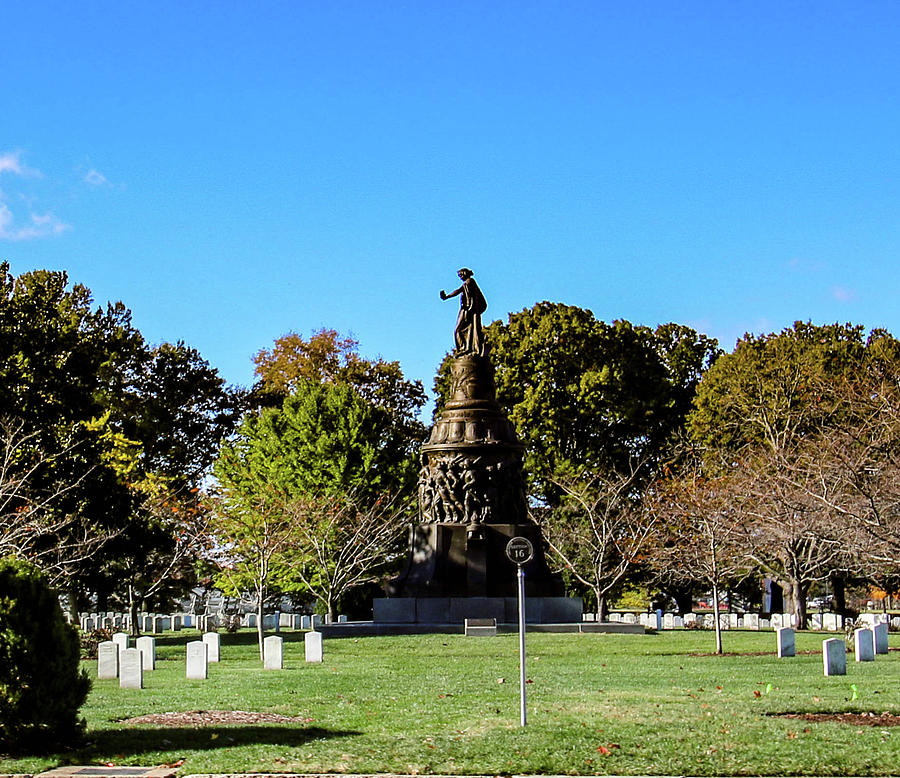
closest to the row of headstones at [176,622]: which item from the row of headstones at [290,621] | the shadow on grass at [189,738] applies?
the row of headstones at [290,621]

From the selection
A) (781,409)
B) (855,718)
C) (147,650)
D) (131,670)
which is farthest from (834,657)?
(781,409)

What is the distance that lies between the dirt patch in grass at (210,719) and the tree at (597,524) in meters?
32.9

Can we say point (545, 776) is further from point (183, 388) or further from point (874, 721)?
point (183, 388)

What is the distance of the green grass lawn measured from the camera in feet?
40.6

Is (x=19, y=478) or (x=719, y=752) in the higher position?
(x=19, y=478)

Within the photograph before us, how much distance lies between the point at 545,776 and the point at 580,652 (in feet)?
57.7

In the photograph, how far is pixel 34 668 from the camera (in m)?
12.6

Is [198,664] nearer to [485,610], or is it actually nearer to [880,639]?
[880,639]

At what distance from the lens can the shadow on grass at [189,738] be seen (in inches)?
519

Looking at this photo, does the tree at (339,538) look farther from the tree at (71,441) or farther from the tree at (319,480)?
the tree at (71,441)

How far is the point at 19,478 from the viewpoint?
36062mm

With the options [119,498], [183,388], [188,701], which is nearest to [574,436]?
[183,388]

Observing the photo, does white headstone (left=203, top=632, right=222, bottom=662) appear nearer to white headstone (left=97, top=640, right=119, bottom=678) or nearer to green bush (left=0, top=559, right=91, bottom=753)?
white headstone (left=97, top=640, right=119, bottom=678)

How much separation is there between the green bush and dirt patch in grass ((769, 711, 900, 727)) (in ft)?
27.9
